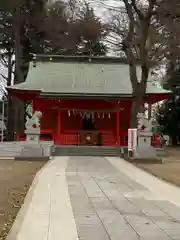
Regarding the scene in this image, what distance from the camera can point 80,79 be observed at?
30562 millimetres

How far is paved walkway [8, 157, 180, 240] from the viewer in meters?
5.89

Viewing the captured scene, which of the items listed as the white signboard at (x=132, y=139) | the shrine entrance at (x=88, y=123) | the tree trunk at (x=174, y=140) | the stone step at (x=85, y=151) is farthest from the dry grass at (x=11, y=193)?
the tree trunk at (x=174, y=140)

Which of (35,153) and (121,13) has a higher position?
(121,13)

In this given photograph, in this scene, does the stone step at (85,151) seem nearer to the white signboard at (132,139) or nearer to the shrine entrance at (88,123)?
the white signboard at (132,139)

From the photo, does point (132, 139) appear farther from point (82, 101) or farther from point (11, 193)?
point (11, 193)

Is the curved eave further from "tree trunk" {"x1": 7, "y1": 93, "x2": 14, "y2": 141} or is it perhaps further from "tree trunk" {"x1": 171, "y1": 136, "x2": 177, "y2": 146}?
"tree trunk" {"x1": 171, "y1": 136, "x2": 177, "y2": 146}

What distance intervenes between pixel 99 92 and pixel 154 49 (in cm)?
591

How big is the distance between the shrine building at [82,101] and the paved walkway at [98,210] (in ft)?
48.7

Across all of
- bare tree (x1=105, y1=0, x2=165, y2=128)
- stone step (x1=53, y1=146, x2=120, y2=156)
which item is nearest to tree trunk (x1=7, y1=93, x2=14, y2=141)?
stone step (x1=53, y1=146, x2=120, y2=156)

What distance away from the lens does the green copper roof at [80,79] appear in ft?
91.3

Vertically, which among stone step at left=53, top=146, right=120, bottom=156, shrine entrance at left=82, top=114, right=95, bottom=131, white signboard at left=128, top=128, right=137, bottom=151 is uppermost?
shrine entrance at left=82, top=114, right=95, bottom=131

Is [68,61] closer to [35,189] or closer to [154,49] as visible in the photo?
[154,49]

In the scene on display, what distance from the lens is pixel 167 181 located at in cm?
1232

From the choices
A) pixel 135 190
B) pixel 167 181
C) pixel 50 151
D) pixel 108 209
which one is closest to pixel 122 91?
pixel 50 151
